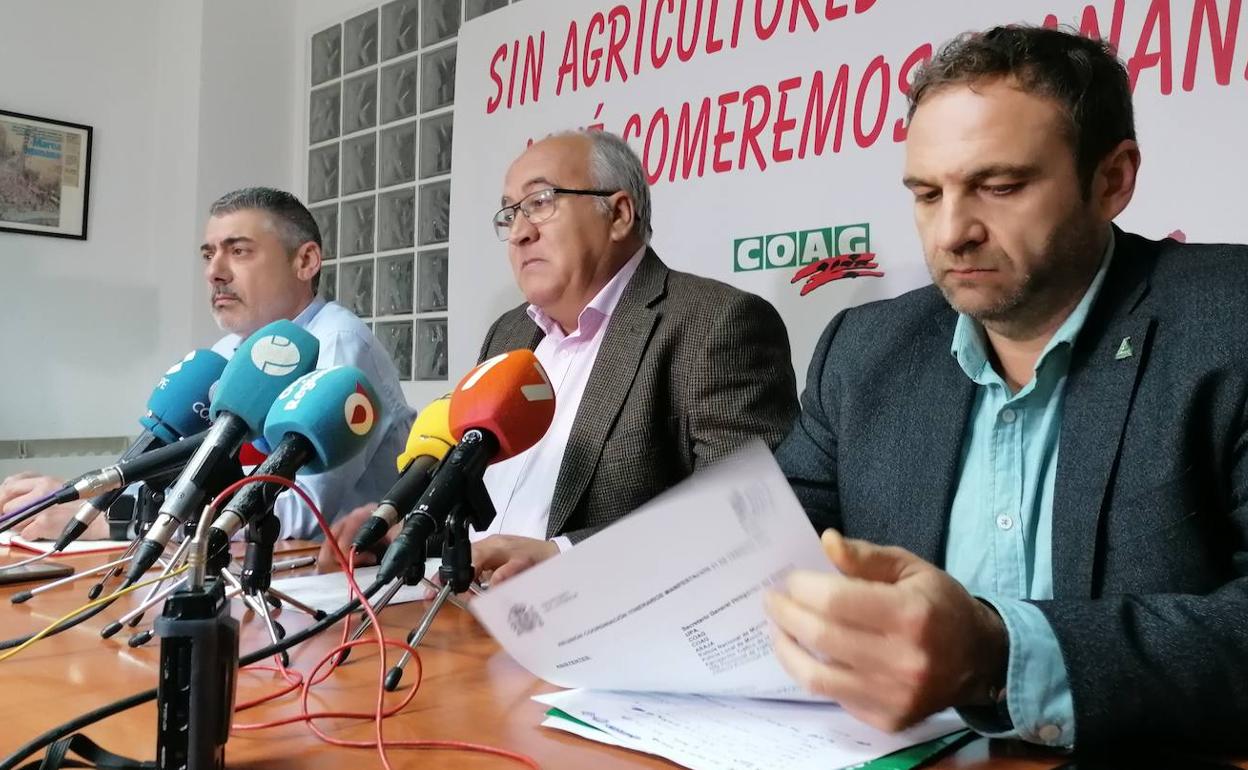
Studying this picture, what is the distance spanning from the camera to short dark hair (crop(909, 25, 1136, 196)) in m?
1.02

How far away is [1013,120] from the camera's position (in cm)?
101

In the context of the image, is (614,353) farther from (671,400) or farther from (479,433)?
(479,433)

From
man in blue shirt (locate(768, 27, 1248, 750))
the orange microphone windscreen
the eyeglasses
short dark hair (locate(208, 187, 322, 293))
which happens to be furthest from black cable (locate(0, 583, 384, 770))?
short dark hair (locate(208, 187, 322, 293))

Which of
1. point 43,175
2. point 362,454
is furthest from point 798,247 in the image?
point 43,175

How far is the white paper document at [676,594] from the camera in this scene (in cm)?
60

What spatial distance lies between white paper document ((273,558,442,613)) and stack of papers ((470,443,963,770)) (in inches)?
16.3

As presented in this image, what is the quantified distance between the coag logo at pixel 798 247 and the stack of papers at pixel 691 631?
60.1 inches

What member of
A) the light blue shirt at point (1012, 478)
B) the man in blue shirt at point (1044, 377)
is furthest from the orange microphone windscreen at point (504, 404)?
the light blue shirt at point (1012, 478)

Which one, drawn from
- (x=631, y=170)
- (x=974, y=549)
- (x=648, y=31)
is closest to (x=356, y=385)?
(x=974, y=549)

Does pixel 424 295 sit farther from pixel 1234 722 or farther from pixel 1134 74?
pixel 1234 722

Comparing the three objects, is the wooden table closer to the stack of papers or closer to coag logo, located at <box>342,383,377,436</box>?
the stack of papers

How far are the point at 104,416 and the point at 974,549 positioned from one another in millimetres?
3506

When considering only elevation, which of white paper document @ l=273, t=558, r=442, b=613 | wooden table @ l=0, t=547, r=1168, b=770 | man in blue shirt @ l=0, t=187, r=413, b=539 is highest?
man in blue shirt @ l=0, t=187, r=413, b=539

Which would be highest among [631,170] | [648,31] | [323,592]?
[648,31]
